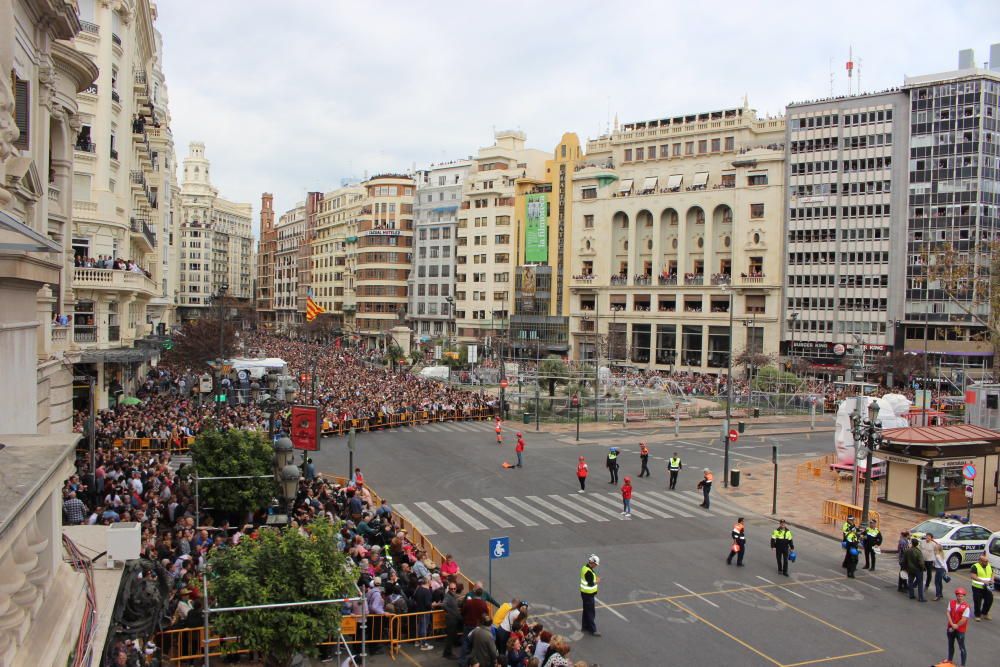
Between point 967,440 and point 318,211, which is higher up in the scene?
point 318,211

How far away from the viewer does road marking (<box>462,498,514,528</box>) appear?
23469mm

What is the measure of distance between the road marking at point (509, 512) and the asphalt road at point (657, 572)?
0.19 feet

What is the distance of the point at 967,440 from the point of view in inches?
1024

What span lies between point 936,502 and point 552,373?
2764 cm

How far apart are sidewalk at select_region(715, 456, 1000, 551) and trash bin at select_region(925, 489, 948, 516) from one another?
307 millimetres

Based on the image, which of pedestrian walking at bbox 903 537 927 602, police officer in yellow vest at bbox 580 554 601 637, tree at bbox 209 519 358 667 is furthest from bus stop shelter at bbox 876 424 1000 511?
tree at bbox 209 519 358 667

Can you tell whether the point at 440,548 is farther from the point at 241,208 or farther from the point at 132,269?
the point at 241,208

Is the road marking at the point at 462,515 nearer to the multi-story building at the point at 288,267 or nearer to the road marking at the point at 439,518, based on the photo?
the road marking at the point at 439,518

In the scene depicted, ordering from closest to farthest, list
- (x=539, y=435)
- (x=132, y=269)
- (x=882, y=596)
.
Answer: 1. (x=882, y=596)
2. (x=132, y=269)
3. (x=539, y=435)

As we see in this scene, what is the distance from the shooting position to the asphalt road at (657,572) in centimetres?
1492

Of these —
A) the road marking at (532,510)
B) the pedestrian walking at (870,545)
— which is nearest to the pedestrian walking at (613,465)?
the road marking at (532,510)

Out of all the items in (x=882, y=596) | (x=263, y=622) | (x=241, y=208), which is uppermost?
(x=241, y=208)

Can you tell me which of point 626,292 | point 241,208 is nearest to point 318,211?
point 241,208

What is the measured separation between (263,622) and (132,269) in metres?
27.9
